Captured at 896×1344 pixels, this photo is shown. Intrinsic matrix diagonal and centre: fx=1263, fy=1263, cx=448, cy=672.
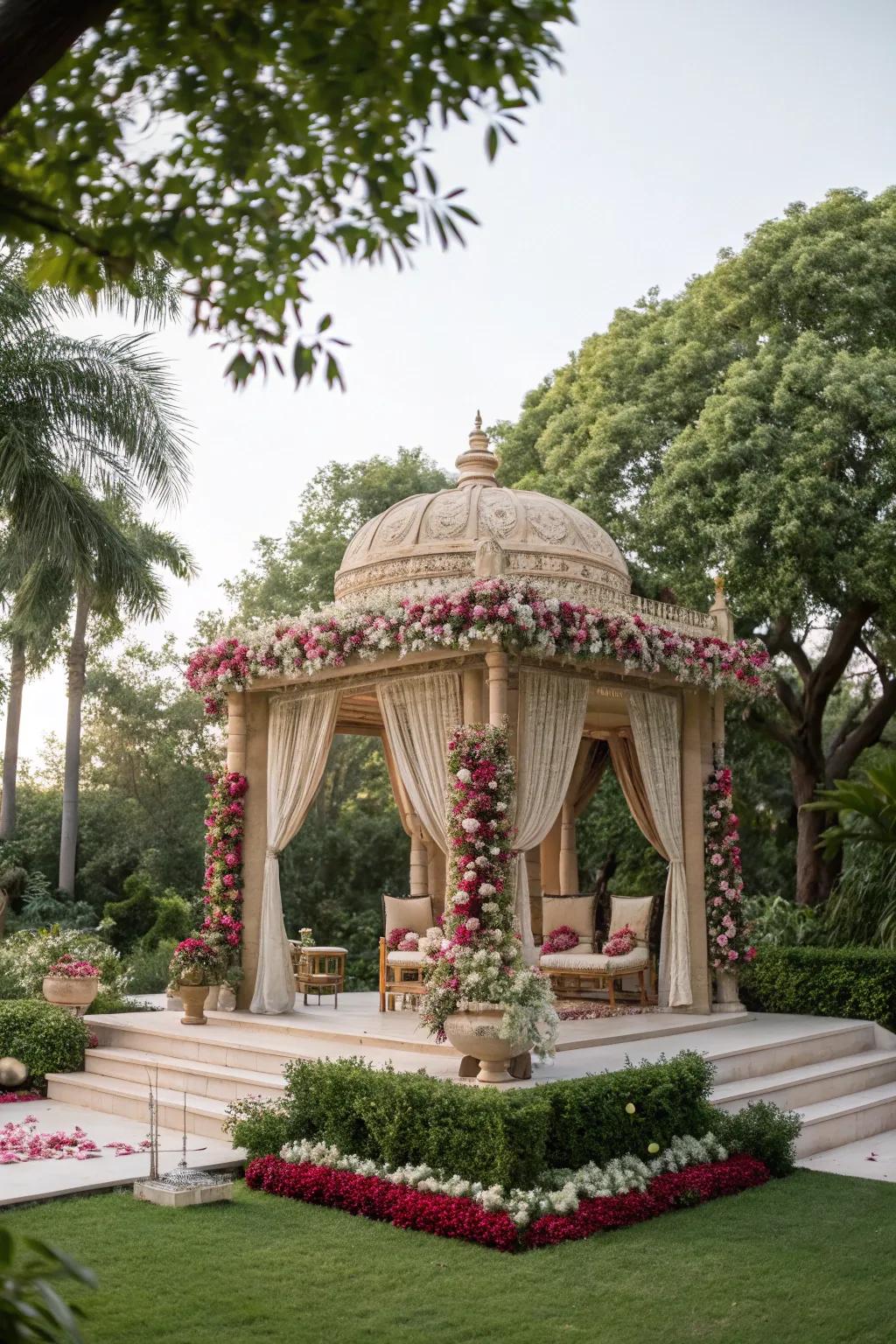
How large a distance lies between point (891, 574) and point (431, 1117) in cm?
1105

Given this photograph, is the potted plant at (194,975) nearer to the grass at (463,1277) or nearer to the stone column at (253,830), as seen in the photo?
the stone column at (253,830)

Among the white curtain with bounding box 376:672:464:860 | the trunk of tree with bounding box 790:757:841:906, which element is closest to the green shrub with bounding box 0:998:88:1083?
the white curtain with bounding box 376:672:464:860

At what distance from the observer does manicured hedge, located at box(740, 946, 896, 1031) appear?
12688 mm

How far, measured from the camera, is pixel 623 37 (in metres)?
4.66

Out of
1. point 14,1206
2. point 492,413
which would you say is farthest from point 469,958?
point 492,413

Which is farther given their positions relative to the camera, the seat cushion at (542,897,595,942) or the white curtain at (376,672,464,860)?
the seat cushion at (542,897,595,942)

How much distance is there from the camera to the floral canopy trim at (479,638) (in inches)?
411

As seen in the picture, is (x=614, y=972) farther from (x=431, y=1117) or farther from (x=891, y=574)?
(x=891, y=574)

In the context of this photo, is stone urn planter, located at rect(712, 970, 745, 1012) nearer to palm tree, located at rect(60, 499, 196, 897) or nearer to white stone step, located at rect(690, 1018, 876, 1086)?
white stone step, located at rect(690, 1018, 876, 1086)

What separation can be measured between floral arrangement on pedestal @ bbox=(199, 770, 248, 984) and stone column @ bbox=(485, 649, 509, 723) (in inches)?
140

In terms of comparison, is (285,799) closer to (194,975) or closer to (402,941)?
(194,975)

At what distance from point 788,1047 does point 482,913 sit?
3265 mm

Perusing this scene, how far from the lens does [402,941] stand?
1334 centimetres

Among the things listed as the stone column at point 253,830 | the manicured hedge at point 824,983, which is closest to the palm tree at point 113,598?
the stone column at point 253,830
